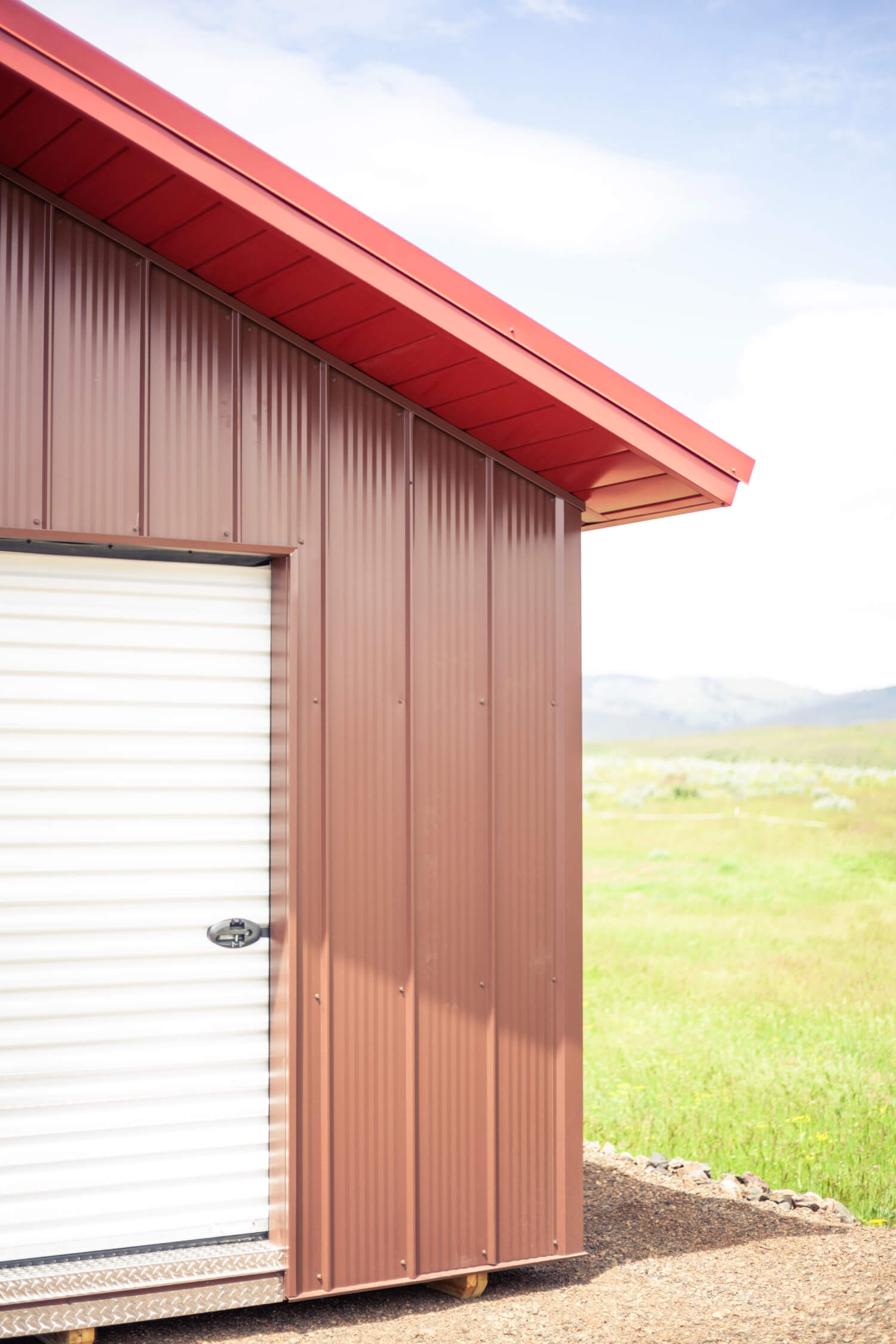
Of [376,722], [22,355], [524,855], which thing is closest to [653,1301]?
[524,855]

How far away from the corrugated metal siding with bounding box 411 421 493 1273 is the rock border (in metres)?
2.10

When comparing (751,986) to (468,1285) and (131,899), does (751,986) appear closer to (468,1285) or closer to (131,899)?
(468,1285)

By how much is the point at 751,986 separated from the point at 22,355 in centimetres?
1296

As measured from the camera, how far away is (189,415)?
4035 mm

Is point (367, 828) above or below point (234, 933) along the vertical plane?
above

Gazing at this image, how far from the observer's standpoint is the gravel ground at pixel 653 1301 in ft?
12.9

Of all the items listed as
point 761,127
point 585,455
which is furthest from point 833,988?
point 761,127

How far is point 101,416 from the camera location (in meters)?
3.92

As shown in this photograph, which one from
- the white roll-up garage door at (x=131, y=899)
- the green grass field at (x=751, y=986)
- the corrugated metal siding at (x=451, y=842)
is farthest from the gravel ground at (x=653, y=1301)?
the green grass field at (x=751, y=986)

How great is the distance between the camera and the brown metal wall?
155 inches

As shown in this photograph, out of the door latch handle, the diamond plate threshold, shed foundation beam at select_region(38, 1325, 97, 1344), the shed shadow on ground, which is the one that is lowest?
the shed shadow on ground

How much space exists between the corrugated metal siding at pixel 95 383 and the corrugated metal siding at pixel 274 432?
1.25 ft

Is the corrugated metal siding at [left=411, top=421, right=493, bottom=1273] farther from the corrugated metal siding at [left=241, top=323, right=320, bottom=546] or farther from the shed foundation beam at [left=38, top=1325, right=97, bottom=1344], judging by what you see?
the shed foundation beam at [left=38, top=1325, right=97, bottom=1344]

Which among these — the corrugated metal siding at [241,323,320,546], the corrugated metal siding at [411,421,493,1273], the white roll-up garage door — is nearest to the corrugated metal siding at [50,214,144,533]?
the white roll-up garage door
